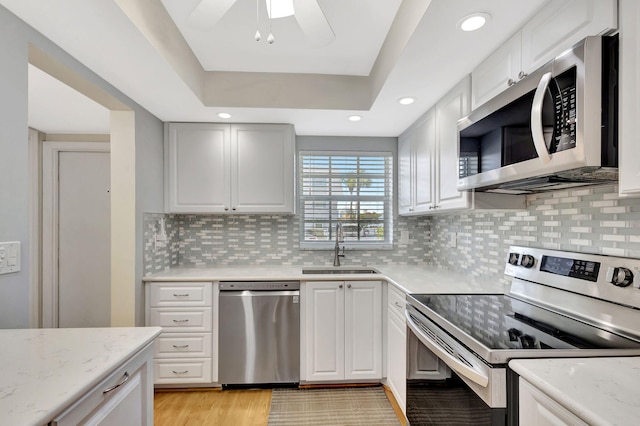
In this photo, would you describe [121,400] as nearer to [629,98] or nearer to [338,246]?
[629,98]

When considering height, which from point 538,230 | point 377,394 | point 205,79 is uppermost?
point 205,79

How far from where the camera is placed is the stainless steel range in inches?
38.6

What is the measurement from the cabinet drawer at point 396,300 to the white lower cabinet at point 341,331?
140 mm

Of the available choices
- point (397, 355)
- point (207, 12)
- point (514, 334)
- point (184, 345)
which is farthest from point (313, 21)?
point (184, 345)

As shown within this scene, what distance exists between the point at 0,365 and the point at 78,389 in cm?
31

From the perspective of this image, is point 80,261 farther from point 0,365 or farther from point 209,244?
point 0,365

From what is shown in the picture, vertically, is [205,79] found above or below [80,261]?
above

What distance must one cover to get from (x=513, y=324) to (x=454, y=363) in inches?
12.2

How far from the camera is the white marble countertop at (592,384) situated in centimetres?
66

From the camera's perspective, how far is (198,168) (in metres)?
2.71

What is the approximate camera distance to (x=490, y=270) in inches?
78.9

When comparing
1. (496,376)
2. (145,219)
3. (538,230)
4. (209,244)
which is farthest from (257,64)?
(496,376)

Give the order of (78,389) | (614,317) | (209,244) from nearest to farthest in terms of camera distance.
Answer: (78,389) → (614,317) → (209,244)

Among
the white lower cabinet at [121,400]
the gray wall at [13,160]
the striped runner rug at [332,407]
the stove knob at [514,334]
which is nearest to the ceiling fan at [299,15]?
the gray wall at [13,160]
